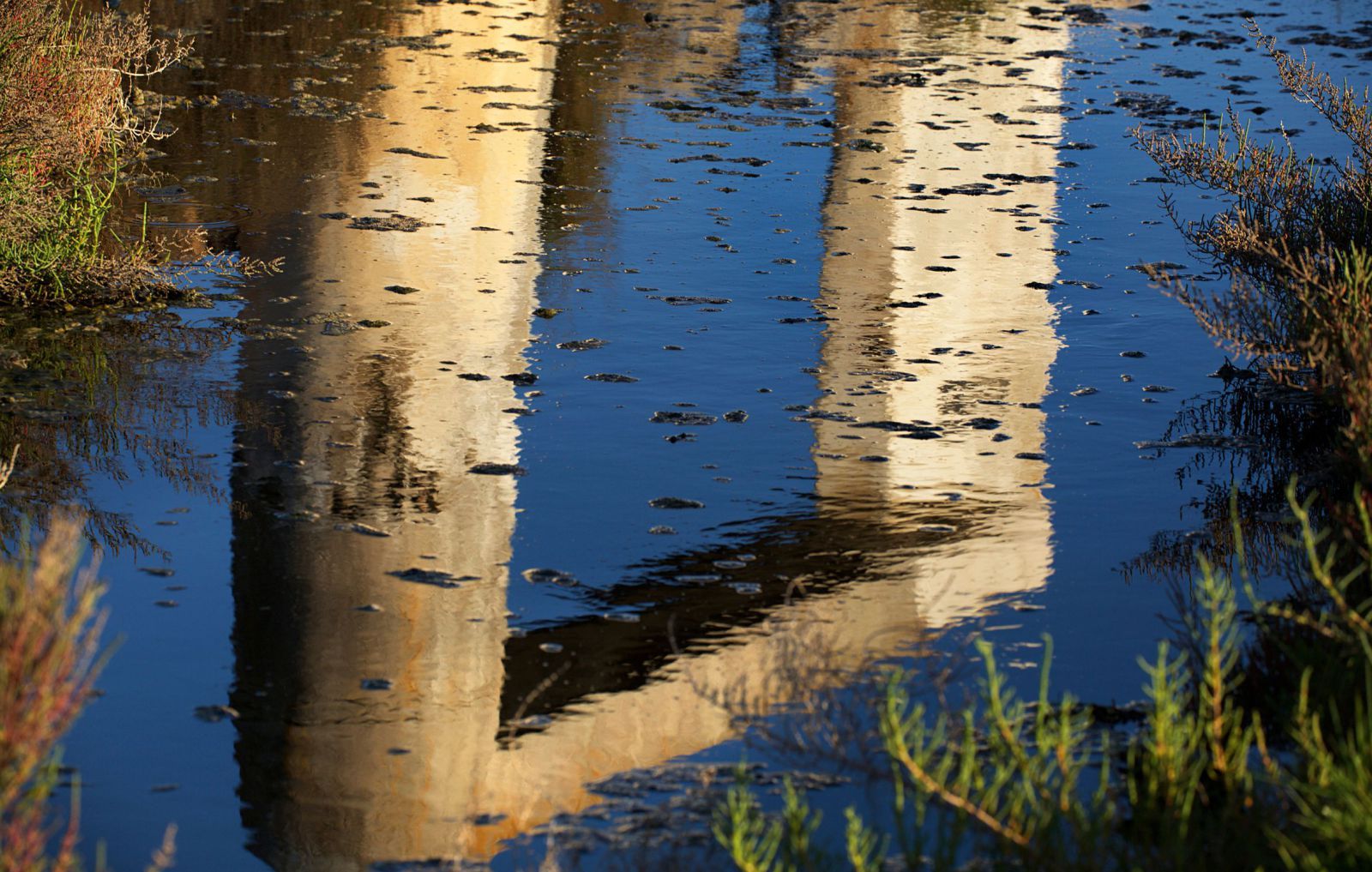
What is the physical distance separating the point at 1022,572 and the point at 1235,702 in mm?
993

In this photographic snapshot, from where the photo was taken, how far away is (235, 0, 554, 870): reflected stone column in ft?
10.8

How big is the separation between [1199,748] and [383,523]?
2.37m

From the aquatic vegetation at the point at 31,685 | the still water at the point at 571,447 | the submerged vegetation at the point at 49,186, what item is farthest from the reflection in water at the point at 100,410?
the aquatic vegetation at the point at 31,685

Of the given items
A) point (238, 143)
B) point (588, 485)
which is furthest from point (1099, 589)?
point (238, 143)

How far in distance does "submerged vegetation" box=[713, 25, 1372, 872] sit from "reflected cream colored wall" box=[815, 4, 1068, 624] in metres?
0.60

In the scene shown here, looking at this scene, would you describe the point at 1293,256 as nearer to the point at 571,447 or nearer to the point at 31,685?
the point at 571,447

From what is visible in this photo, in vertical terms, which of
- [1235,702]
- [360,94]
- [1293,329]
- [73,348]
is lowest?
[1235,702]

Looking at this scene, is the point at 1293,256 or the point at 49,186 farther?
the point at 49,186

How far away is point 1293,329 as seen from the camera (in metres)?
4.97

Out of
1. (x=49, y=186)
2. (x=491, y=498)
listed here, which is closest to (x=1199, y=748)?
(x=491, y=498)

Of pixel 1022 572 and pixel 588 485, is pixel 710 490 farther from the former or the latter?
pixel 1022 572

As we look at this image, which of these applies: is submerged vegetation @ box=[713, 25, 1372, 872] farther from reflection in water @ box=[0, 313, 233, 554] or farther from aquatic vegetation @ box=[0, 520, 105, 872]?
reflection in water @ box=[0, 313, 233, 554]

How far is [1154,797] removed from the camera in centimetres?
280

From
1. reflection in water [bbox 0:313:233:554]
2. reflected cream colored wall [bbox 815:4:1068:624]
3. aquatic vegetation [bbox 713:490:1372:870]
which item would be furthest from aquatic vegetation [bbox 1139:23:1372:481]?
reflection in water [bbox 0:313:233:554]
